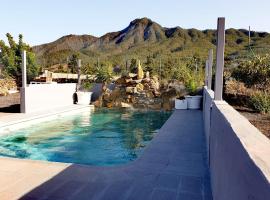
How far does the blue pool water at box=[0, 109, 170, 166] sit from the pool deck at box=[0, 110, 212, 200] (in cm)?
133

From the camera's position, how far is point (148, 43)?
63.8 meters

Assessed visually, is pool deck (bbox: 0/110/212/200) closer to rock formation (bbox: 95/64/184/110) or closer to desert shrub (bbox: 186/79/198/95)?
desert shrub (bbox: 186/79/198/95)

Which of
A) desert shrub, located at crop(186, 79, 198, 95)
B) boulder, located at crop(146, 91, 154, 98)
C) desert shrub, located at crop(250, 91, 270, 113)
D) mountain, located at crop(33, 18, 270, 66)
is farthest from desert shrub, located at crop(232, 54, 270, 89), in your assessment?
mountain, located at crop(33, 18, 270, 66)

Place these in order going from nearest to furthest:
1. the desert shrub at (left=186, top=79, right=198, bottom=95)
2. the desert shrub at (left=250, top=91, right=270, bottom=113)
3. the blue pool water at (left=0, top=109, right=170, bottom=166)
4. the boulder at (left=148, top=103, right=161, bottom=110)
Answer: the blue pool water at (left=0, top=109, right=170, bottom=166) < the desert shrub at (left=250, top=91, right=270, bottom=113) < the desert shrub at (left=186, top=79, right=198, bottom=95) < the boulder at (left=148, top=103, right=161, bottom=110)

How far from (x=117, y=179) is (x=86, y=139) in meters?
4.08

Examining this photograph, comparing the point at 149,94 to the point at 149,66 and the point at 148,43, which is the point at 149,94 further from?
the point at 148,43

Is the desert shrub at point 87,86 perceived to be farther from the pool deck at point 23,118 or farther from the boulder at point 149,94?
the boulder at point 149,94

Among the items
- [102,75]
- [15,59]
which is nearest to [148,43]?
[15,59]

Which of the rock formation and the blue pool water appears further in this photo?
the rock formation

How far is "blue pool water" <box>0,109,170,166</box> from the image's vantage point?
6551 millimetres

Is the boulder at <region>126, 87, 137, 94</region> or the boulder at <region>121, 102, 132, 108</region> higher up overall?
the boulder at <region>126, 87, 137, 94</region>

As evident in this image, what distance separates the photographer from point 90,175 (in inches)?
172

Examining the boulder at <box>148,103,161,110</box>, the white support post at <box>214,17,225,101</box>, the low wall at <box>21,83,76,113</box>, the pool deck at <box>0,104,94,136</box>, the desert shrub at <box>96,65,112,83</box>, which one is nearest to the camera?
the white support post at <box>214,17,225,101</box>

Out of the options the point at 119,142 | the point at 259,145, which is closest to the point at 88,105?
the point at 119,142
